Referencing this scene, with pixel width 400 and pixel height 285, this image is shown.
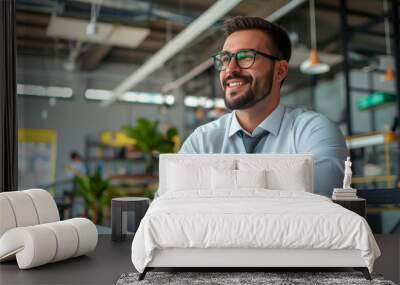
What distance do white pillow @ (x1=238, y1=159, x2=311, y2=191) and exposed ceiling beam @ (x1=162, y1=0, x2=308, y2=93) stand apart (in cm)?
140

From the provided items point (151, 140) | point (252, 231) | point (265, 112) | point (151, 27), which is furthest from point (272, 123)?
point (151, 27)

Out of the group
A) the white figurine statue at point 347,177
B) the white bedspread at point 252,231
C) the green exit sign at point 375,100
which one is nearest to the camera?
the white bedspread at point 252,231

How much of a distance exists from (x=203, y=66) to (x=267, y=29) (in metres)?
2.58

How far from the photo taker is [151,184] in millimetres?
7688

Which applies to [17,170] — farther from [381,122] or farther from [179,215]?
[381,122]

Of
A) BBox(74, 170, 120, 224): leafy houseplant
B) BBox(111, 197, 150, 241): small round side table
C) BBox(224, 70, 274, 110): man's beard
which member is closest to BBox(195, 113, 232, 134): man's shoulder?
BBox(224, 70, 274, 110): man's beard

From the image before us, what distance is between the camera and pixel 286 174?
368 cm

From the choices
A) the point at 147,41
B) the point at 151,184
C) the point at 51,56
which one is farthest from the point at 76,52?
the point at 151,184

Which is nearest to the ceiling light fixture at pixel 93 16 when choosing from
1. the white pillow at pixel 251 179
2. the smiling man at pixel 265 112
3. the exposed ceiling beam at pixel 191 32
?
the exposed ceiling beam at pixel 191 32

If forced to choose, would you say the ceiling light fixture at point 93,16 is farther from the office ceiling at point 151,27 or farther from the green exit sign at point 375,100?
the green exit sign at point 375,100

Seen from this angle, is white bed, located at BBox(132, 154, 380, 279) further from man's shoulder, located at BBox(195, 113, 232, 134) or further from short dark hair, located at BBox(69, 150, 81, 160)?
short dark hair, located at BBox(69, 150, 81, 160)

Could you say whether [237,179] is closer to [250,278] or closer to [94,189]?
[250,278]

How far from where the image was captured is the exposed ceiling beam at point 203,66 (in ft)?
15.1

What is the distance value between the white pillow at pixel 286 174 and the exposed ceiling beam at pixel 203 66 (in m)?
1.40
